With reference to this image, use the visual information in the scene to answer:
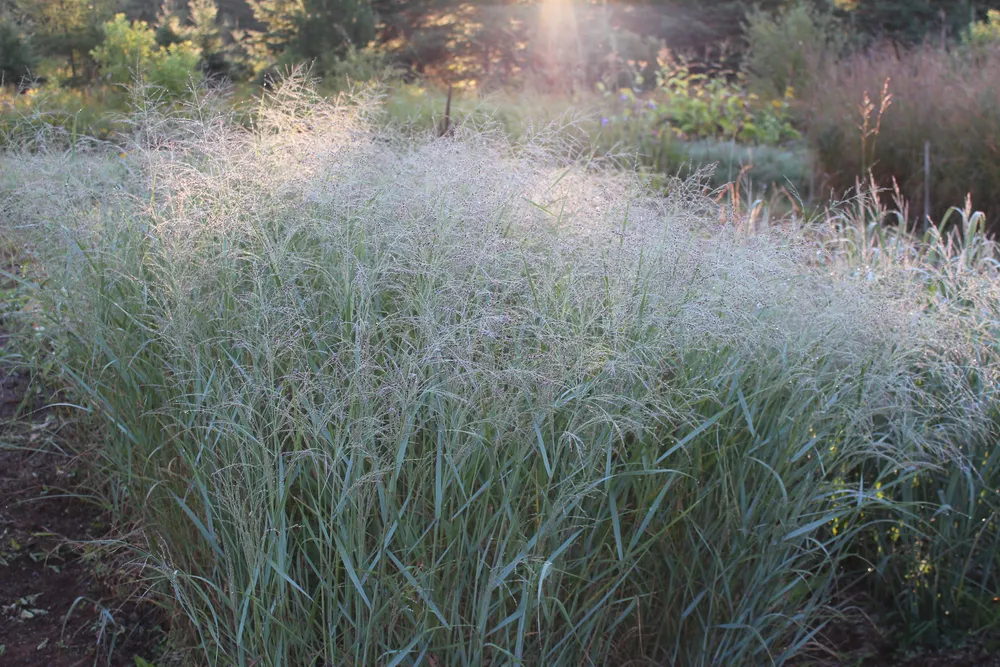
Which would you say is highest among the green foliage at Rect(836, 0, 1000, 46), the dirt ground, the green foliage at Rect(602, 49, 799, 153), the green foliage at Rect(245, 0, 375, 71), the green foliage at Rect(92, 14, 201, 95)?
the green foliage at Rect(92, 14, 201, 95)

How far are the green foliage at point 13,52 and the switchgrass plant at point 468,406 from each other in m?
4.43

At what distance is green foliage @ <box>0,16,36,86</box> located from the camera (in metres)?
6.71

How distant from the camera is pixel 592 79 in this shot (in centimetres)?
1545

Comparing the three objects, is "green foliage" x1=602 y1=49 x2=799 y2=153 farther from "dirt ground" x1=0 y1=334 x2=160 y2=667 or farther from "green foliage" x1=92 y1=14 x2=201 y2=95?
"dirt ground" x1=0 y1=334 x2=160 y2=667

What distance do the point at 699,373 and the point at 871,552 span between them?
42.6 inches

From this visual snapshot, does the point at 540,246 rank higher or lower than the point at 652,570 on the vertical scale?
higher

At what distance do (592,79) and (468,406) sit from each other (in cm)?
1426

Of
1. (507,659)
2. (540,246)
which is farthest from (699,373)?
(507,659)

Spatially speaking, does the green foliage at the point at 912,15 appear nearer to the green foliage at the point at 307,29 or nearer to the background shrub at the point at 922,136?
the green foliage at the point at 307,29

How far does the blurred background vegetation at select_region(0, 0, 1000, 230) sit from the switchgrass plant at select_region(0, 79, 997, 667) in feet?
2.43

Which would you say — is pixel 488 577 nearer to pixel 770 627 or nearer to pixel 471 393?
pixel 471 393

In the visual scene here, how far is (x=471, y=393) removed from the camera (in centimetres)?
210

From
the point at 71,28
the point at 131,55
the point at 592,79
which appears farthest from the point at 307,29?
the point at 592,79

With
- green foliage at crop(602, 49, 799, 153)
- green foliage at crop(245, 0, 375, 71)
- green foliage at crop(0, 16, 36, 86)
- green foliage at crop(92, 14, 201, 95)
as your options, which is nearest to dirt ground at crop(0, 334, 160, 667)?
green foliage at crop(0, 16, 36, 86)
